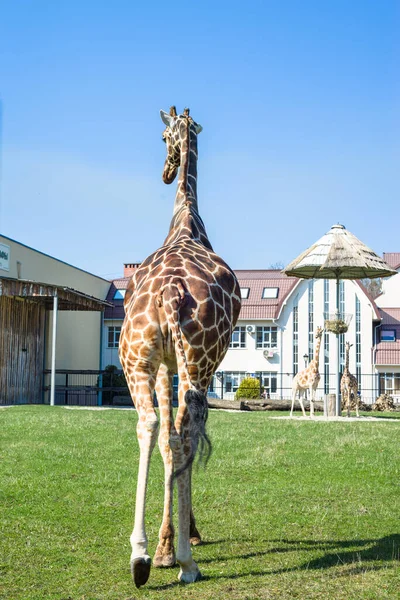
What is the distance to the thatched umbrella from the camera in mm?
20047

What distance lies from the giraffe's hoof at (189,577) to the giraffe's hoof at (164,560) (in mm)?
441

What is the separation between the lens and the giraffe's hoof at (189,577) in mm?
5051

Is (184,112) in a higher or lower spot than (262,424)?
higher

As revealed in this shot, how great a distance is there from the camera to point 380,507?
7371mm

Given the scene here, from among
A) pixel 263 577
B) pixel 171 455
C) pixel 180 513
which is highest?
pixel 171 455

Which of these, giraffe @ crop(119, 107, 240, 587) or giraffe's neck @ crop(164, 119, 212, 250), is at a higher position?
giraffe's neck @ crop(164, 119, 212, 250)

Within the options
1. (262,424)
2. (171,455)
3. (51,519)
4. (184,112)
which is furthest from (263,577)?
(262,424)

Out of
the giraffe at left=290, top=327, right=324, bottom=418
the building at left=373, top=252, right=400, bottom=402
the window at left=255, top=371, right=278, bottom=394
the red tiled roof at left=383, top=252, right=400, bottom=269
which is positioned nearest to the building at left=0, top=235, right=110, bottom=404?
the giraffe at left=290, top=327, right=324, bottom=418

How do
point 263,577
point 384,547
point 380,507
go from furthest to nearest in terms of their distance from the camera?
point 380,507 < point 384,547 < point 263,577

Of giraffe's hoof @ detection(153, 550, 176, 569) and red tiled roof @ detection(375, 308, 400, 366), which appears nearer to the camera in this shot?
giraffe's hoof @ detection(153, 550, 176, 569)

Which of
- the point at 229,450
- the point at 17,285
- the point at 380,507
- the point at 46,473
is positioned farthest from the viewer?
the point at 17,285

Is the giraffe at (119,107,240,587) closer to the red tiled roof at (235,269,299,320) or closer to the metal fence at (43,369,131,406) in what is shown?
the metal fence at (43,369,131,406)

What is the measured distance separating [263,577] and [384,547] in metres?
1.36

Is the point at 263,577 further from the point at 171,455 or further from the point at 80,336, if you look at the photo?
the point at 80,336
